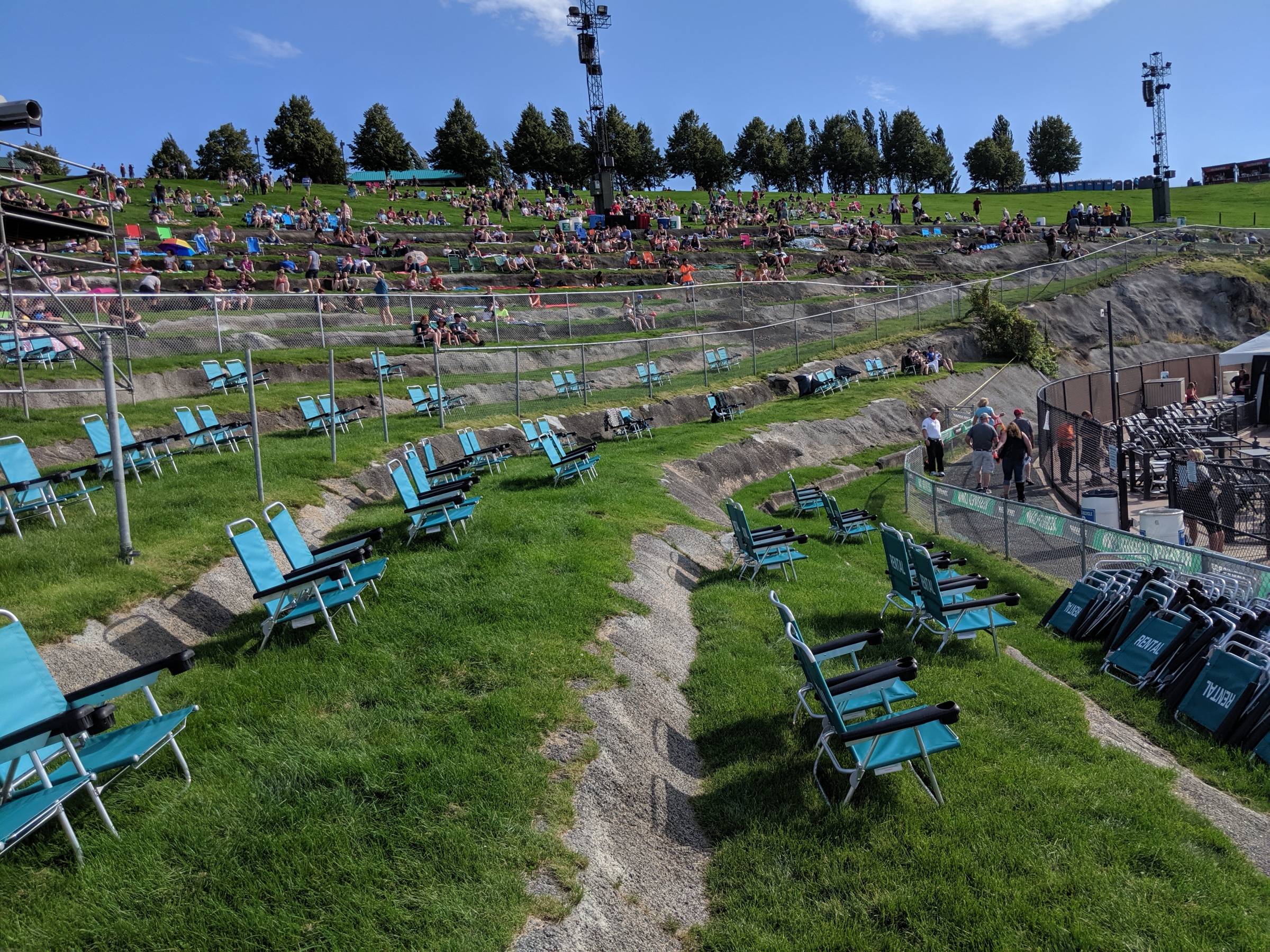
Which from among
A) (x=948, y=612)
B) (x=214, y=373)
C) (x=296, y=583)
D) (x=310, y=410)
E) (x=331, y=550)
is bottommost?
(x=948, y=612)

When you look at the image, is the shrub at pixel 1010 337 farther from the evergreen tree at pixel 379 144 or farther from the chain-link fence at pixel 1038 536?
the evergreen tree at pixel 379 144

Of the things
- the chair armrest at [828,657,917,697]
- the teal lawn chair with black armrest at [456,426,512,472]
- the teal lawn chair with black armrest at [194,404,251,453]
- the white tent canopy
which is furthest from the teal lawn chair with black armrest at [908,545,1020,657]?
the white tent canopy

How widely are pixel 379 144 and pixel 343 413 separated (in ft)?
268

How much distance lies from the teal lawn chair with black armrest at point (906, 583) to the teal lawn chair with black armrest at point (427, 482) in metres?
4.98

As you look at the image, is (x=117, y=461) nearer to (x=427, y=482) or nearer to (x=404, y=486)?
(x=404, y=486)

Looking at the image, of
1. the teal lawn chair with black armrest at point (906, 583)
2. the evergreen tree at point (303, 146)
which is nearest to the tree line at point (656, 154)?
the evergreen tree at point (303, 146)

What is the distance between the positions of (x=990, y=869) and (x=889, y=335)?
109ft

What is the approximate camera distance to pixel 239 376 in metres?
18.9

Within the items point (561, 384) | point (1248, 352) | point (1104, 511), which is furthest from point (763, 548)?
point (1248, 352)

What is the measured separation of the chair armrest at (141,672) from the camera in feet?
15.6

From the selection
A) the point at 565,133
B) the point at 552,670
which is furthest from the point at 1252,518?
the point at 565,133

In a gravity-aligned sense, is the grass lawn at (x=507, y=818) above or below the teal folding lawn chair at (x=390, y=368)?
below

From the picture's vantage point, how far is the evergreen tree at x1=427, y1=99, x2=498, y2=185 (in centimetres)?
8688

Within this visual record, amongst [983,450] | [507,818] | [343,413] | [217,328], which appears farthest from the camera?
[217,328]
